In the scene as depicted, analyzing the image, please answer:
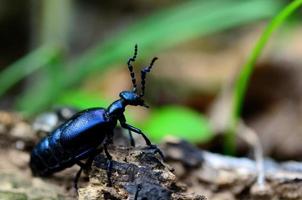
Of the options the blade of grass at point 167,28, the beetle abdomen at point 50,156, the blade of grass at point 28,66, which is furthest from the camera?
the blade of grass at point 167,28

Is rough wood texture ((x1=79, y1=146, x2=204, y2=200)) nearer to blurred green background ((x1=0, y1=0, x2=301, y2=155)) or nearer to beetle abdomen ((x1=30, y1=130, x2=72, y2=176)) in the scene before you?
beetle abdomen ((x1=30, y1=130, x2=72, y2=176))

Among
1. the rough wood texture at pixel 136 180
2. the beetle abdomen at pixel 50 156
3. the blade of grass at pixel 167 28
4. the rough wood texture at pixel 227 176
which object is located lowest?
the rough wood texture at pixel 136 180

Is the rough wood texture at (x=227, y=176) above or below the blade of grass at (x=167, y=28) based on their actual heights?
below

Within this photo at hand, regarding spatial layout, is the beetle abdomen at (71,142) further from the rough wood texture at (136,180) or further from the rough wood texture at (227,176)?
the rough wood texture at (227,176)

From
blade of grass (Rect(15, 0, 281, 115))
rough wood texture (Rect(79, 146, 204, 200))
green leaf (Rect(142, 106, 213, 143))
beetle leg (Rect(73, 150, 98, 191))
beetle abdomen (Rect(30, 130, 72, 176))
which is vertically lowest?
rough wood texture (Rect(79, 146, 204, 200))

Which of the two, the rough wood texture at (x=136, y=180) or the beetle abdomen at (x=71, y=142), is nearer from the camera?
the rough wood texture at (x=136, y=180)

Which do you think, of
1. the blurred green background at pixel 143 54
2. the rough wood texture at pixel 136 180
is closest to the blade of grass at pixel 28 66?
the blurred green background at pixel 143 54

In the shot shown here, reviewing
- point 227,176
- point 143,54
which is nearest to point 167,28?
point 143,54

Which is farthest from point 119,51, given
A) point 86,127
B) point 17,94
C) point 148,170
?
point 148,170

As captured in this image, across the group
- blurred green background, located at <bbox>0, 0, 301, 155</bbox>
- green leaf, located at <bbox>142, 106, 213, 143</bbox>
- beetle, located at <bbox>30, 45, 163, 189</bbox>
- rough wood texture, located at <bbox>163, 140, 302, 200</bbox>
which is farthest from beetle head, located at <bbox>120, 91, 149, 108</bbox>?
green leaf, located at <bbox>142, 106, 213, 143</bbox>
